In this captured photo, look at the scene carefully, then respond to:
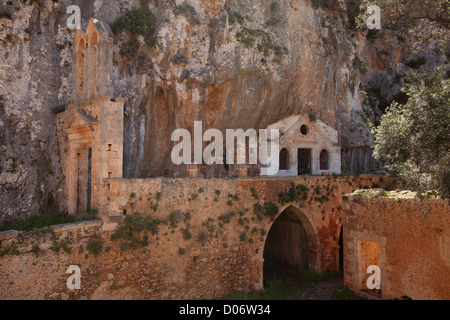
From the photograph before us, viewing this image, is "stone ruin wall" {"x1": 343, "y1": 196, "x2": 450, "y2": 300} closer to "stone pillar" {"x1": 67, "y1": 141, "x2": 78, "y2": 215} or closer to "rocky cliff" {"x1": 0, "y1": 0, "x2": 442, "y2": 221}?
"rocky cliff" {"x1": 0, "y1": 0, "x2": 442, "y2": 221}

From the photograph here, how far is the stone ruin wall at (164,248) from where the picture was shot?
9.73 m

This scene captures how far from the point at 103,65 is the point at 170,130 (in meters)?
6.55

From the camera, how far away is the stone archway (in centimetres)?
1794

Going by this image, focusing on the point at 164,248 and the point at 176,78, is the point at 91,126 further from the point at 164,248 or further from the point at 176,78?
the point at 176,78

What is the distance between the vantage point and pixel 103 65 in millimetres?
12453

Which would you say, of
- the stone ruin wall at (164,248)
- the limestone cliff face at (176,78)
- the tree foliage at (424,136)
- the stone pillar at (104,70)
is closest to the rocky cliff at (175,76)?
the limestone cliff face at (176,78)

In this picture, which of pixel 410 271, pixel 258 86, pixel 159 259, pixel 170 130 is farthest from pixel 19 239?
pixel 258 86

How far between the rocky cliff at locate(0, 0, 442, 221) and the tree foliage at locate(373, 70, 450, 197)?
8.65 meters

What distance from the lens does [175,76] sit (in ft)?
58.7

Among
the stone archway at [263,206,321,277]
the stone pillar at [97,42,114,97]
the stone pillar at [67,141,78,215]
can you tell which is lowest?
the stone archway at [263,206,321,277]

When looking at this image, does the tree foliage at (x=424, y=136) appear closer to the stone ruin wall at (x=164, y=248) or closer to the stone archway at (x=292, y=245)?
the stone ruin wall at (x=164, y=248)

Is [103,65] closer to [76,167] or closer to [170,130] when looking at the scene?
[76,167]

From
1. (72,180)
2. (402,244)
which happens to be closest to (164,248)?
(72,180)

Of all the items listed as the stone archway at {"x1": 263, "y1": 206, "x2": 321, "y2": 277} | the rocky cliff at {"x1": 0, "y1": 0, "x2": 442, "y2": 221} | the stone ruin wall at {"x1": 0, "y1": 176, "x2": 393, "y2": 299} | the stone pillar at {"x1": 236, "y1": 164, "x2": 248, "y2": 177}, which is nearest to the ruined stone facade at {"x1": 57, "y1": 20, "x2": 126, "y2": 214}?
A: the stone ruin wall at {"x1": 0, "y1": 176, "x2": 393, "y2": 299}
